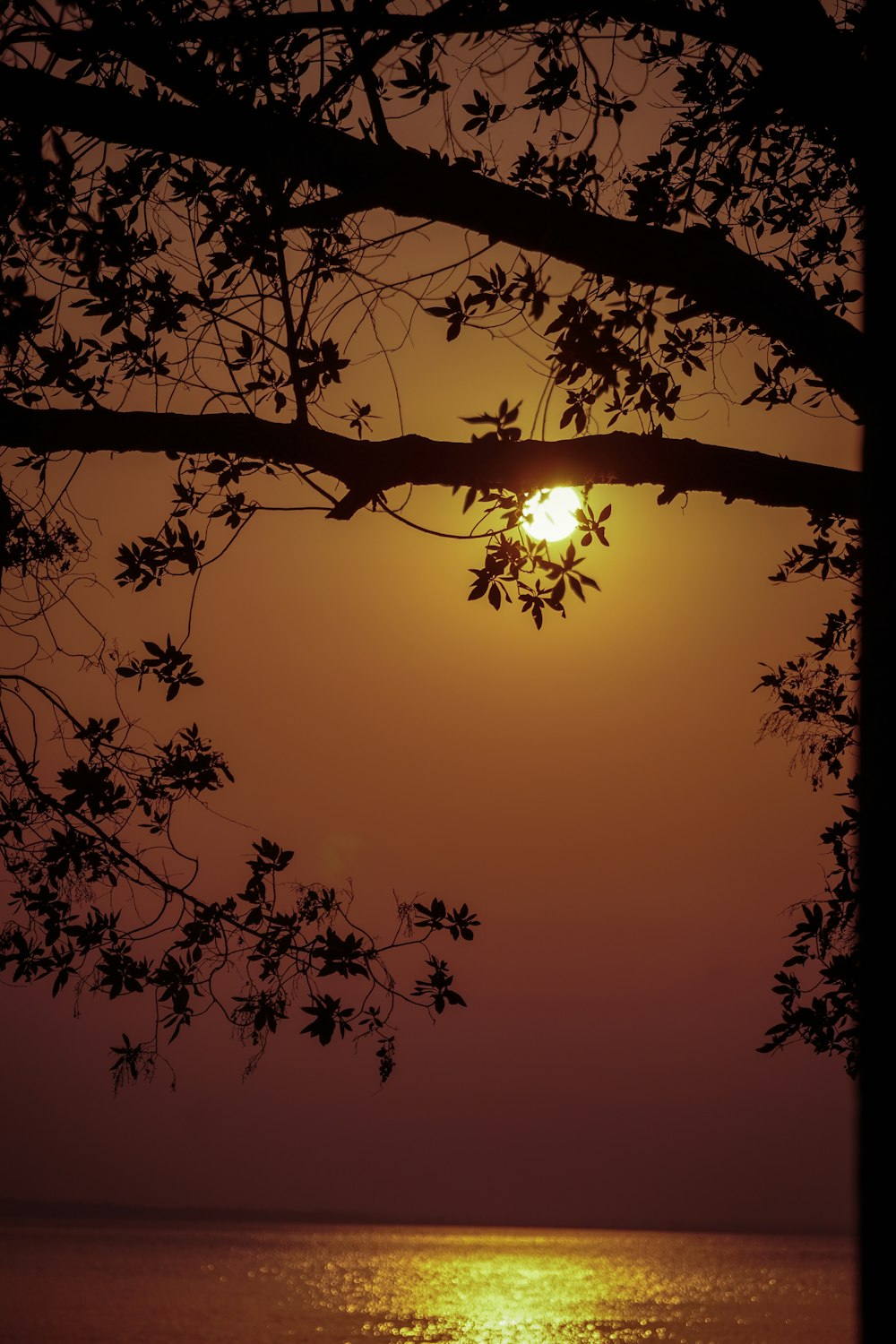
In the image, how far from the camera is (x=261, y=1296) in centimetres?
9619

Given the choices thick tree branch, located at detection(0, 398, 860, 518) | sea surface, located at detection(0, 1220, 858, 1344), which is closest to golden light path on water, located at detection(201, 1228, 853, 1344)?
sea surface, located at detection(0, 1220, 858, 1344)

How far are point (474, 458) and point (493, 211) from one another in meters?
1.16

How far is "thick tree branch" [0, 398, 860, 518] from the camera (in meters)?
6.02

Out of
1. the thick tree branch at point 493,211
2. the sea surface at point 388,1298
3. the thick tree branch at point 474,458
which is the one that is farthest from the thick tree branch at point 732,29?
the sea surface at point 388,1298

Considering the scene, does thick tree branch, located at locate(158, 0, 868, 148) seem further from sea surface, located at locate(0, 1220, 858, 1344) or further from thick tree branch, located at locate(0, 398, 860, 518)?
sea surface, located at locate(0, 1220, 858, 1344)

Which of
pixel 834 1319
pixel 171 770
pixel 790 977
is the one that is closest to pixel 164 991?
pixel 171 770

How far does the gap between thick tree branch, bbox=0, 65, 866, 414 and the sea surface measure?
71.7 m

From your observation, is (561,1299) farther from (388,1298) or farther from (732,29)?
(732,29)

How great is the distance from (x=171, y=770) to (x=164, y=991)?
1.54 m

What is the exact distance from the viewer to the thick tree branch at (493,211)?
18.0 feet

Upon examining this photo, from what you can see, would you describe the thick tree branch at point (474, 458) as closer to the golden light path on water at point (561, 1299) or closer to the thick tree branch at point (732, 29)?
the thick tree branch at point (732, 29)

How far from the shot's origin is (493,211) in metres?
5.61

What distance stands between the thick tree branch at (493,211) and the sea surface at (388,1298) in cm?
7167

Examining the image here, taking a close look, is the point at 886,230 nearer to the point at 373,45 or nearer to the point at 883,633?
the point at 883,633
